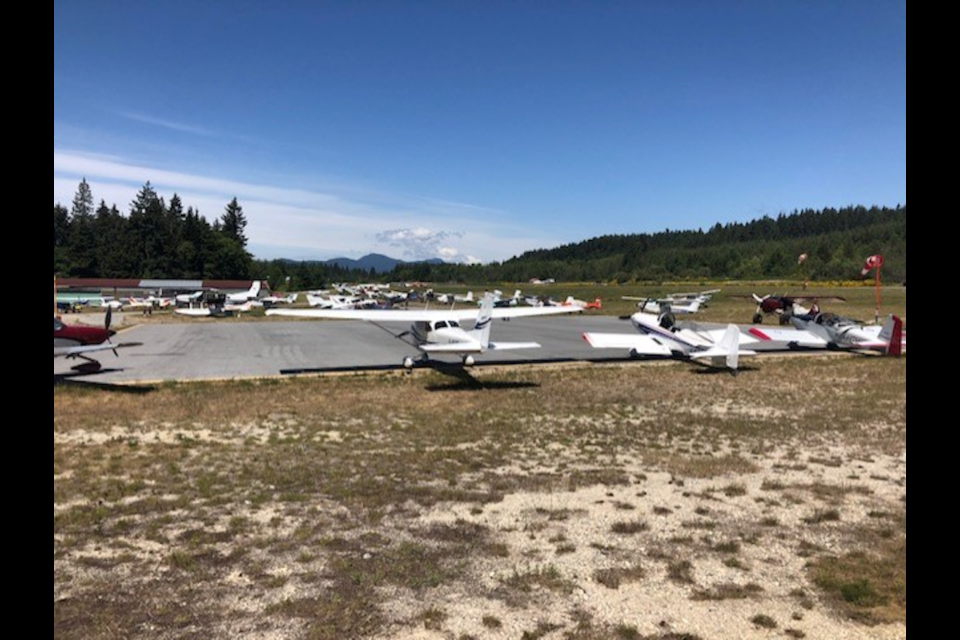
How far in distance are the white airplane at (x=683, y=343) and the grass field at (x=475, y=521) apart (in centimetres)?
473

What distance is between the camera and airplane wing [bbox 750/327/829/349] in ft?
78.2

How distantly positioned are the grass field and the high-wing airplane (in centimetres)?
965

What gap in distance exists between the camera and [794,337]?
2423 cm

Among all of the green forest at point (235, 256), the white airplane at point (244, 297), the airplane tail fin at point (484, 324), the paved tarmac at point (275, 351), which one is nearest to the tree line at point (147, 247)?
the green forest at point (235, 256)

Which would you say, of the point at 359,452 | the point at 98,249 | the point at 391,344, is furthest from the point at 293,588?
the point at 98,249

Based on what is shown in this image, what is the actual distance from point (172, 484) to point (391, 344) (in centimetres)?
1923

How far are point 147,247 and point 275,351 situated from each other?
9446cm

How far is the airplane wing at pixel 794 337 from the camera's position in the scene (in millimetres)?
23828

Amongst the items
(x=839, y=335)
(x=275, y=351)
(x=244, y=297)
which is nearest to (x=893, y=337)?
(x=839, y=335)

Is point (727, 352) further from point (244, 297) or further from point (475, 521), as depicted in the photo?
point (244, 297)

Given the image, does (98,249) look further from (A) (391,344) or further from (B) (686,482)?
(B) (686,482)

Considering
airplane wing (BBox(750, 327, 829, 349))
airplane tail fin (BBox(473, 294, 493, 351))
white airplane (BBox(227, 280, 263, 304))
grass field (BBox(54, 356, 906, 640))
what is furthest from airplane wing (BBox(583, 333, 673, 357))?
white airplane (BBox(227, 280, 263, 304))

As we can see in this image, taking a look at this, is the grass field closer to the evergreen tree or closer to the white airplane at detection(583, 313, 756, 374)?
the white airplane at detection(583, 313, 756, 374)

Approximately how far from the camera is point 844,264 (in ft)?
334
